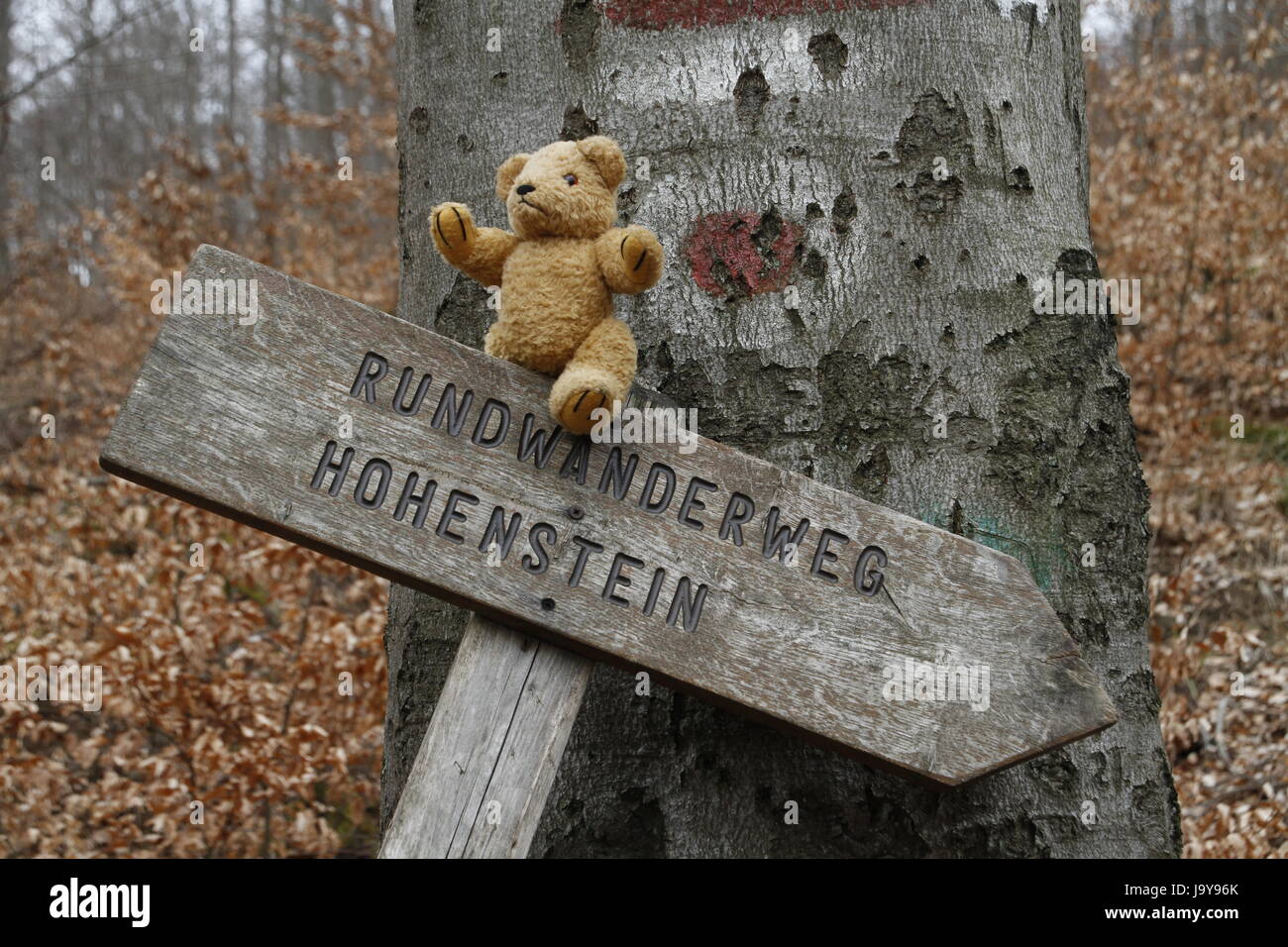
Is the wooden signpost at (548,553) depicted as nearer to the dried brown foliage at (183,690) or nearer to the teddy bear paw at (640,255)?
the teddy bear paw at (640,255)

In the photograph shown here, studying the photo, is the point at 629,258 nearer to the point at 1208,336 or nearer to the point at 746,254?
the point at 746,254

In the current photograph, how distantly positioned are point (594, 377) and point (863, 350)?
0.55m

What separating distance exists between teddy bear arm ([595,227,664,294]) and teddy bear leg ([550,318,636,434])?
0.07 metres

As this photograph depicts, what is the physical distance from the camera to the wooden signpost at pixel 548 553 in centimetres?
149

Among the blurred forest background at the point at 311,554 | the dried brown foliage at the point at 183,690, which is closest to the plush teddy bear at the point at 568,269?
the dried brown foliage at the point at 183,690

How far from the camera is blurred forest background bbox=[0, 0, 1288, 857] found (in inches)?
180

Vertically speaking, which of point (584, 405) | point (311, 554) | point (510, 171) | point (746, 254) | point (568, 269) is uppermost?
point (311, 554)

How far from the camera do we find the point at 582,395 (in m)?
1.45

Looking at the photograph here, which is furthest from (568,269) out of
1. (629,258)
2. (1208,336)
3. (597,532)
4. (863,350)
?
(1208,336)

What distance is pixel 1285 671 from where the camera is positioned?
17.1 ft

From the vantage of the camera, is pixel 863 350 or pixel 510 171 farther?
pixel 863 350

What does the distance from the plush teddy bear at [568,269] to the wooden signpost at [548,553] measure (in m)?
0.07
